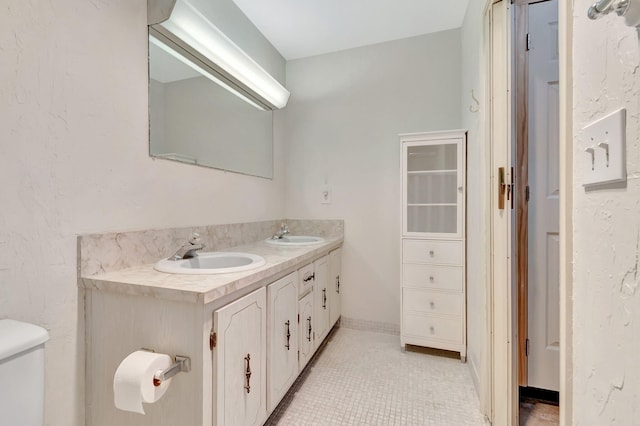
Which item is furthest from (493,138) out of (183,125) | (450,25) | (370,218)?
(183,125)

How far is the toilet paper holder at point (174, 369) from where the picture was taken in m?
0.86

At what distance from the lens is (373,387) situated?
167cm

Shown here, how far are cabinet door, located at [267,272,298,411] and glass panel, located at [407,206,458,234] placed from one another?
1.05m

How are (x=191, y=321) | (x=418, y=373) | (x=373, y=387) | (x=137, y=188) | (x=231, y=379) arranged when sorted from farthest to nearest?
(x=418, y=373)
(x=373, y=387)
(x=137, y=188)
(x=231, y=379)
(x=191, y=321)

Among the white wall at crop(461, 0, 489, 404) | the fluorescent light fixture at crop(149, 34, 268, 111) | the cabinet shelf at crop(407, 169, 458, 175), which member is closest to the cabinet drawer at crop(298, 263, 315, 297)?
the white wall at crop(461, 0, 489, 404)

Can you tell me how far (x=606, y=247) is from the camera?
1.65 feet

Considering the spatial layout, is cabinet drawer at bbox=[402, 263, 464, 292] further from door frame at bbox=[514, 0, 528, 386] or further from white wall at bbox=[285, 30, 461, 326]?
door frame at bbox=[514, 0, 528, 386]

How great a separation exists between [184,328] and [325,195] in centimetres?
177

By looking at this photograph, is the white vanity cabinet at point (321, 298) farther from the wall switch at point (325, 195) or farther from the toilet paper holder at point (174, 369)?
the toilet paper holder at point (174, 369)

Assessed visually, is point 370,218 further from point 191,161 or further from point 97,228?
point 97,228

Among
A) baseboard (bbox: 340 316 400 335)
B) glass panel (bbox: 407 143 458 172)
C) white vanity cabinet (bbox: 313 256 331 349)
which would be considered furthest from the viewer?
baseboard (bbox: 340 316 400 335)

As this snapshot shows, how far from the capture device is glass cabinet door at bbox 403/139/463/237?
2.06 meters

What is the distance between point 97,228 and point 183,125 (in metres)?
0.70

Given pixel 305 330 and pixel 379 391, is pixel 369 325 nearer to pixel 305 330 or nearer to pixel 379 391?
pixel 379 391
